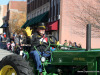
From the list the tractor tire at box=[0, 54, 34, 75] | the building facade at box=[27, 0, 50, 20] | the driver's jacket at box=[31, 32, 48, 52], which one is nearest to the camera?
the tractor tire at box=[0, 54, 34, 75]

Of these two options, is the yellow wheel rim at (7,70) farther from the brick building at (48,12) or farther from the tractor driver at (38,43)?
the brick building at (48,12)

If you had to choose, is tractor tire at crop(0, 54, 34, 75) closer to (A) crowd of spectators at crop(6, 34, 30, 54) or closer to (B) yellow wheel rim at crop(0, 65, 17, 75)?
(B) yellow wheel rim at crop(0, 65, 17, 75)

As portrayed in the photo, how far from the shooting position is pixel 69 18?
106 feet

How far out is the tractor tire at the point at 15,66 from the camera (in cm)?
652

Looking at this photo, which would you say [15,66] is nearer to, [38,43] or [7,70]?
[7,70]

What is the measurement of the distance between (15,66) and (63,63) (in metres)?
1.22

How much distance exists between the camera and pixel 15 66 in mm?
6719

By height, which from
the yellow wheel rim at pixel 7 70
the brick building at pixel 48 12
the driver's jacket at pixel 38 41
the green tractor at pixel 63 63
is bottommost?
the yellow wheel rim at pixel 7 70

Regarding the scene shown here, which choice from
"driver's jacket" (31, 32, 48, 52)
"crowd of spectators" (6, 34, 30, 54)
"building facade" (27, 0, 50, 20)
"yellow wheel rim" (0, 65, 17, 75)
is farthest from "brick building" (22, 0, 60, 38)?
"yellow wheel rim" (0, 65, 17, 75)

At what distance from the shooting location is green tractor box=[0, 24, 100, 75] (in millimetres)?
5934

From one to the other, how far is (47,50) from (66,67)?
2.75 ft

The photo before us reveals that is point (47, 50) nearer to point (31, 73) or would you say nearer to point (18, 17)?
point (31, 73)

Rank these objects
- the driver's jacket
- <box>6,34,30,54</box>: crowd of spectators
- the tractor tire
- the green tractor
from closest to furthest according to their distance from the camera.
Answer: the green tractor → the tractor tire → the driver's jacket → <box>6,34,30,54</box>: crowd of spectators

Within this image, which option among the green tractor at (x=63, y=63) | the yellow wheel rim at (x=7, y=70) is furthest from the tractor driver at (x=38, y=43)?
the yellow wheel rim at (x=7, y=70)
